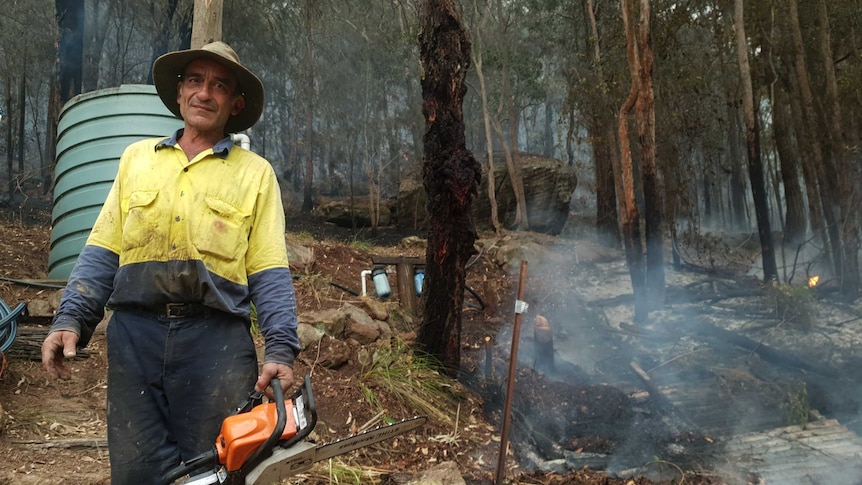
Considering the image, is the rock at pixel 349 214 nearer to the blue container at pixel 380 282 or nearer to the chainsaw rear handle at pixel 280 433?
the blue container at pixel 380 282

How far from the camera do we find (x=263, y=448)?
1.68 metres

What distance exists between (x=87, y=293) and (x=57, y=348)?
0.21 metres

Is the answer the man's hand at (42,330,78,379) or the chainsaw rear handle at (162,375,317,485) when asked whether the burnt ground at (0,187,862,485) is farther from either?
the chainsaw rear handle at (162,375,317,485)

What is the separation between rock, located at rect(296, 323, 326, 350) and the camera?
209 inches

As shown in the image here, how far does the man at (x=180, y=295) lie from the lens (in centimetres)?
204

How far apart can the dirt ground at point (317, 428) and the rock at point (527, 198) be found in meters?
9.69

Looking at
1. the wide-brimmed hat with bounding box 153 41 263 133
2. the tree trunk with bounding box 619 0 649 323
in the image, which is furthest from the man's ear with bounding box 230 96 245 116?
the tree trunk with bounding box 619 0 649 323

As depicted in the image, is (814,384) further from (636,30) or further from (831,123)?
(831,123)

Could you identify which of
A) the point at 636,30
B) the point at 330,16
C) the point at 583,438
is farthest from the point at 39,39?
the point at 583,438

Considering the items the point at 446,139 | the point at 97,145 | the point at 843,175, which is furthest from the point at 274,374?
the point at 843,175

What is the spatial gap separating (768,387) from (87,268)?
7160 mm

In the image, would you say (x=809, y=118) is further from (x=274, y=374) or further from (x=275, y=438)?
(x=275, y=438)

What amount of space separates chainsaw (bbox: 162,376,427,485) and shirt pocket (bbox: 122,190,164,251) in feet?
2.33

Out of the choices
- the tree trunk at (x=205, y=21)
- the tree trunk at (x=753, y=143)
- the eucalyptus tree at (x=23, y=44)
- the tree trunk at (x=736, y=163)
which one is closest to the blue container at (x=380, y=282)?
the tree trunk at (x=205, y=21)
